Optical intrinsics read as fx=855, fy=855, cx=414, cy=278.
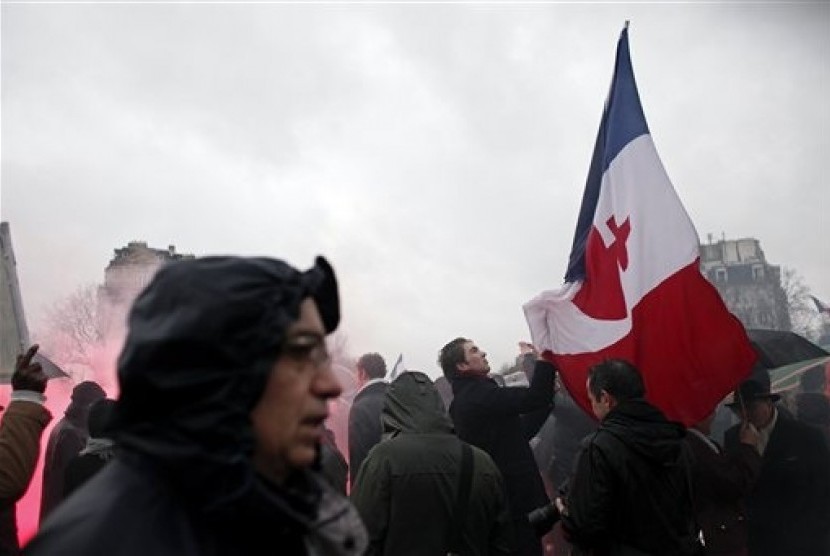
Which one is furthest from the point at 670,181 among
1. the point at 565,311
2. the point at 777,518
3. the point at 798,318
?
the point at 798,318

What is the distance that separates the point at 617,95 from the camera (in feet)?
19.7

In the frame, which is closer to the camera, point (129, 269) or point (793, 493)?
point (793, 493)

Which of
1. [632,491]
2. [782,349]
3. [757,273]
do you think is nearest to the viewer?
[632,491]

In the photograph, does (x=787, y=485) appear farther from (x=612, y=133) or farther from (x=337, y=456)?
(x=337, y=456)

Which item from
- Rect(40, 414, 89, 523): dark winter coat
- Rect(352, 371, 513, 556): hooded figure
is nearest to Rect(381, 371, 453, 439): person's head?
Rect(352, 371, 513, 556): hooded figure

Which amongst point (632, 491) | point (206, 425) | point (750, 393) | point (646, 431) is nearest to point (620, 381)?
point (646, 431)

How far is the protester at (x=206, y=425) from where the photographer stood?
55.7 inches

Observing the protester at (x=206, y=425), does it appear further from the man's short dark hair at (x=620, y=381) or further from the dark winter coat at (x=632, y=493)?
the man's short dark hair at (x=620, y=381)

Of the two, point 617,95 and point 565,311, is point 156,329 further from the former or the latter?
point 617,95

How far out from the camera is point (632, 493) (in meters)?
3.95

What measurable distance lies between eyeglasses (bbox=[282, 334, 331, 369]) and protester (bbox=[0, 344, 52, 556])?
2052mm

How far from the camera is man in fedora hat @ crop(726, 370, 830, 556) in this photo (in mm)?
5441

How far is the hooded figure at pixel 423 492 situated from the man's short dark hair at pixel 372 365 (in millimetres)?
3045

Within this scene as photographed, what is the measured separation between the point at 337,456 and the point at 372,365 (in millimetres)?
1252
